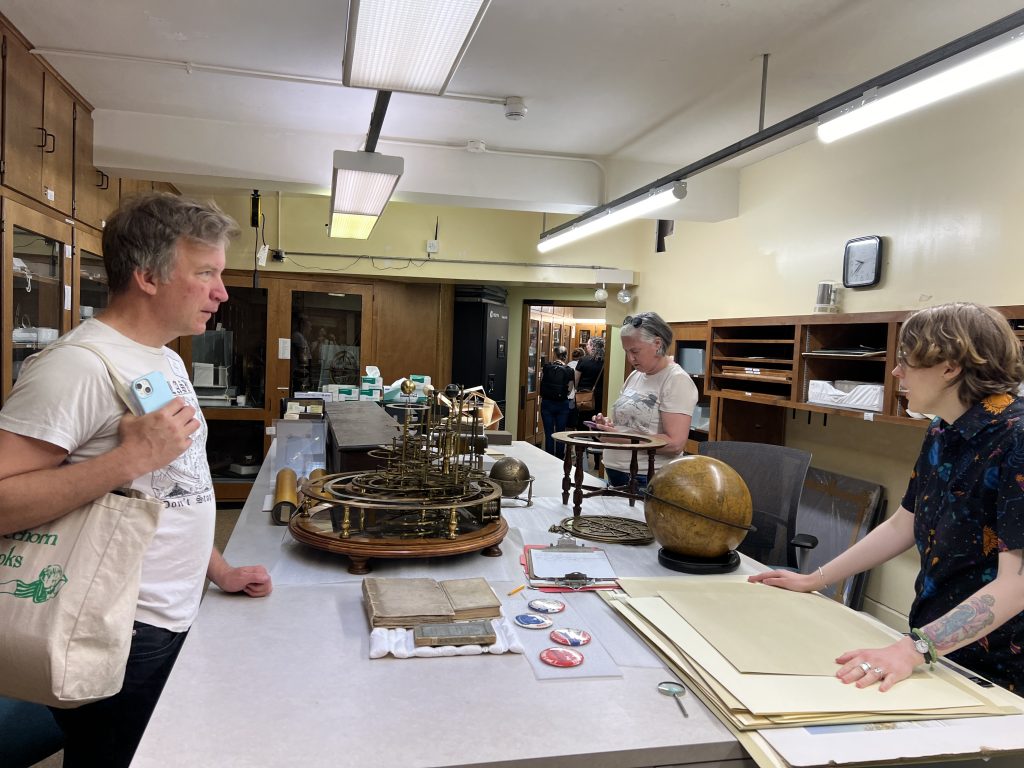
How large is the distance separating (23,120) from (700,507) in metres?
3.50

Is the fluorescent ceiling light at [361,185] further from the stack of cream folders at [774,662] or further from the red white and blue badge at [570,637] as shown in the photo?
the red white and blue badge at [570,637]

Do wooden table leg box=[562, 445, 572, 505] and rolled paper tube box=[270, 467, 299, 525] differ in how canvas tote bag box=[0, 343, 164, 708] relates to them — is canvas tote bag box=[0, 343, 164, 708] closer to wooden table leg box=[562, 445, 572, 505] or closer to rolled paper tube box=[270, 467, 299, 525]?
rolled paper tube box=[270, 467, 299, 525]

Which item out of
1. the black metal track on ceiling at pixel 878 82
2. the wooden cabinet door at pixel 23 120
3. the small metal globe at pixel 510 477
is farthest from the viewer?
the wooden cabinet door at pixel 23 120

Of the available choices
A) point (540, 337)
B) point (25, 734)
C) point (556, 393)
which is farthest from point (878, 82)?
point (540, 337)

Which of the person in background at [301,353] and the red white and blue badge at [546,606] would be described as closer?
the red white and blue badge at [546,606]

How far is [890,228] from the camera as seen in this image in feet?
12.7

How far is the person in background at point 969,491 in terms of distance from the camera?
130 centimetres

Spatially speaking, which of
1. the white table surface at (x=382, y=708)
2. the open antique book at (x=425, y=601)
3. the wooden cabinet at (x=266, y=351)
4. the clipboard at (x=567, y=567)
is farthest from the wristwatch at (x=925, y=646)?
the wooden cabinet at (x=266, y=351)

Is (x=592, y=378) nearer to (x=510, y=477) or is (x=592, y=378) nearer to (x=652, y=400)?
(x=652, y=400)

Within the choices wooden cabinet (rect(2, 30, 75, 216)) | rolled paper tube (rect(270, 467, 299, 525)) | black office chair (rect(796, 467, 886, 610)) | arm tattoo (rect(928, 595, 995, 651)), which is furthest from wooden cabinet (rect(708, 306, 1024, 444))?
wooden cabinet (rect(2, 30, 75, 216))

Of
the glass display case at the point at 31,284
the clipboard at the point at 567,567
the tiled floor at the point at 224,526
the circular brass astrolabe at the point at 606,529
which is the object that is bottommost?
the tiled floor at the point at 224,526

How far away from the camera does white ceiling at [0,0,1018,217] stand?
9.71ft

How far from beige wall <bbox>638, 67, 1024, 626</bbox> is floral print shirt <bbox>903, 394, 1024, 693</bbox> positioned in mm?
2114

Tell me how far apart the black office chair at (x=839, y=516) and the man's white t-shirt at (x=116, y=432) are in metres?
3.24
